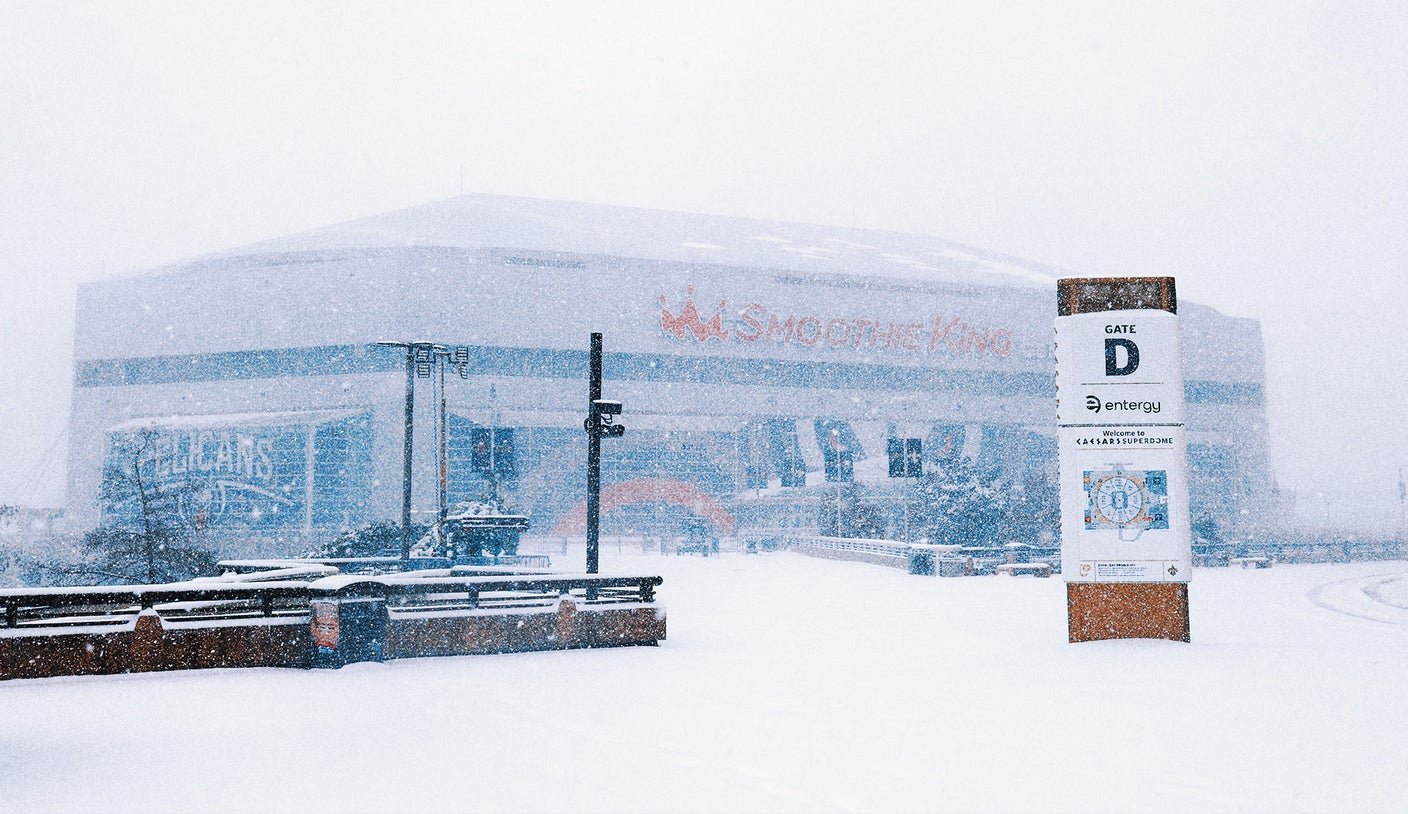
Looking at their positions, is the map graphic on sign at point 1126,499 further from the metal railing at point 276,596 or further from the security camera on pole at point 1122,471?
the metal railing at point 276,596

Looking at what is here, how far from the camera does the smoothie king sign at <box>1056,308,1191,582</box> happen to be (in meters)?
15.4

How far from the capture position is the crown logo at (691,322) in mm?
66875

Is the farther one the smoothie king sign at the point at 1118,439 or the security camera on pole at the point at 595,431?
the security camera on pole at the point at 595,431

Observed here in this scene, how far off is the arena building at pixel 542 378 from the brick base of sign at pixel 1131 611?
4098 cm

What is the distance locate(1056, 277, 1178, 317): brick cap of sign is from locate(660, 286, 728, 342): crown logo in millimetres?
51404

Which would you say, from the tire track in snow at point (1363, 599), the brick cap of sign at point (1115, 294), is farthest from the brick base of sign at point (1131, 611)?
the tire track in snow at point (1363, 599)

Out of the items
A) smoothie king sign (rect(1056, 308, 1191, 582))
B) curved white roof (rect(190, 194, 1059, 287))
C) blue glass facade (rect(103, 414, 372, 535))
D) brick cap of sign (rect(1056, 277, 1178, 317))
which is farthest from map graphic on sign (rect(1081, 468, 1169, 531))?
curved white roof (rect(190, 194, 1059, 287))

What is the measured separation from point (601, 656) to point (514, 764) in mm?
7231

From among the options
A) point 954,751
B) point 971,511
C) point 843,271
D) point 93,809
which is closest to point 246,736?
point 93,809

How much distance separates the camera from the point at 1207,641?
53.3 ft

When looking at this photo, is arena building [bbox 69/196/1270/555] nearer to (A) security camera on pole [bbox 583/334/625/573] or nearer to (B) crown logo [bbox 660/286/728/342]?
(B) crown logo [bbox 660/286/728/342]

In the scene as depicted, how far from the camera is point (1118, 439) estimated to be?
15633 mm

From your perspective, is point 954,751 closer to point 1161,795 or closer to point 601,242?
point 1161,795

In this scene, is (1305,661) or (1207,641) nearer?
(1305,661)
